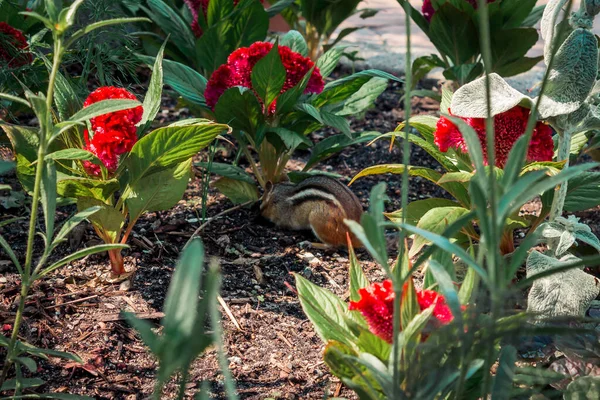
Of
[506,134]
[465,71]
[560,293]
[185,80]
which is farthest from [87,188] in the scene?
[465,71]

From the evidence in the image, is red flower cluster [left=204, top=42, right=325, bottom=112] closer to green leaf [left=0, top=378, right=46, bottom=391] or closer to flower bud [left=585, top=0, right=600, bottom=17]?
flower bud [left=585, top=0, right=600, bottom=17]

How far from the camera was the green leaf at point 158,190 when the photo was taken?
9.68 ft

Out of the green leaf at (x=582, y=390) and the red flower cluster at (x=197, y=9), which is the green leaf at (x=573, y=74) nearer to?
the green leaf at (x=582, y=390)

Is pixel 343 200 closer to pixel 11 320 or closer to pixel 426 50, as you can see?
pixel 11 320

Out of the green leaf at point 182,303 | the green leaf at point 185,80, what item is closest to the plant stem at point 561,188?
the green leaf at point 185,80

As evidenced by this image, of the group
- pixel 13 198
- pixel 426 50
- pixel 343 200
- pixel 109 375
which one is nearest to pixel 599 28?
pixel 426 50

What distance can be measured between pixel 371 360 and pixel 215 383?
2.78ft

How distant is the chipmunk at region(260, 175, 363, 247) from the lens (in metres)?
3.62

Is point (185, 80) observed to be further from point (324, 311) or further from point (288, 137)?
point (324, 311)

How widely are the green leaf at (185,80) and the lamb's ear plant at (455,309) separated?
1.76 m

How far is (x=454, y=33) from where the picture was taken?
428 centimetres

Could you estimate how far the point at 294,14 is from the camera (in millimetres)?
5438

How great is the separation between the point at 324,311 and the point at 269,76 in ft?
5.01

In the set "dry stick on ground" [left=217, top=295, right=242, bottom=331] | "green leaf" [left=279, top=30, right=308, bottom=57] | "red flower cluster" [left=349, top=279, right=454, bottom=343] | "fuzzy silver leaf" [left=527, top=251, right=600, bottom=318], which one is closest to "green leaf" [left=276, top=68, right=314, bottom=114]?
"green leaf" [left=279, top=30, right=308, bottom=57]
